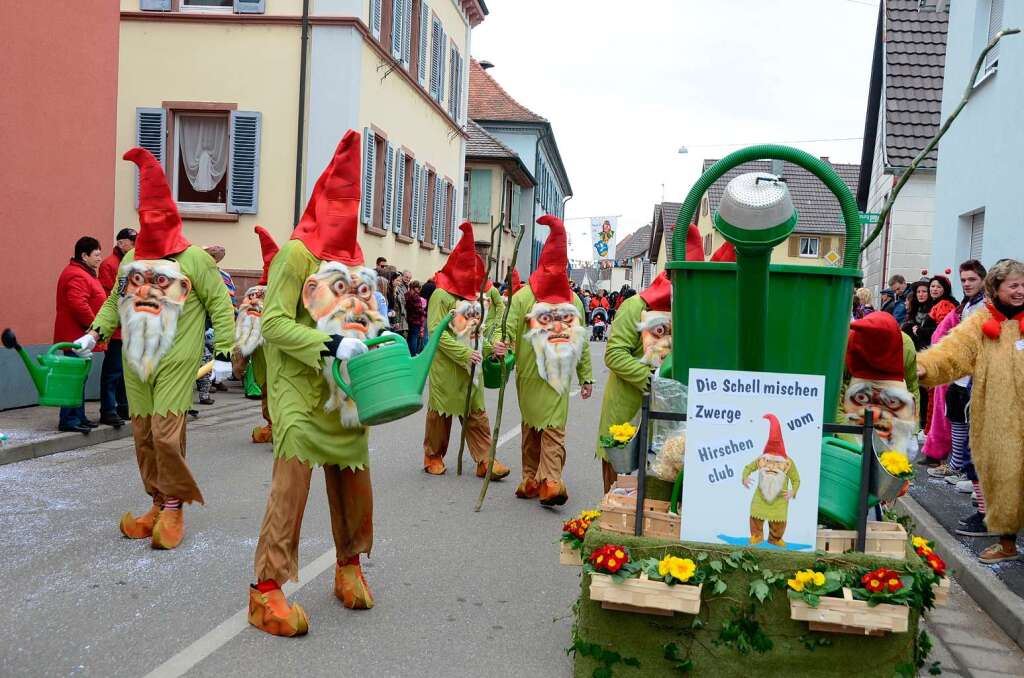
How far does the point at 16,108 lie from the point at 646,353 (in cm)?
880

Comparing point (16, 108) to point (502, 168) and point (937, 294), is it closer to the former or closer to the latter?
point (937, 294)

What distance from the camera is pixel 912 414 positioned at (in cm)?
460

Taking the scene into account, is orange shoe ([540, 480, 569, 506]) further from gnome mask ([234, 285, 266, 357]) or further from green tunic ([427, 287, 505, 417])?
gnome mask ([234, 285, 266, 357])

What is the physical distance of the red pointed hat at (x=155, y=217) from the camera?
6.34 meters

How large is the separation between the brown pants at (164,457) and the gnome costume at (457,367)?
3051 mm

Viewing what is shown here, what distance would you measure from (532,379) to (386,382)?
3.82m

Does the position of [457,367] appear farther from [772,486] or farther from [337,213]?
[772,486]

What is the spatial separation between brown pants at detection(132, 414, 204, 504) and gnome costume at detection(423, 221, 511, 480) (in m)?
3.05

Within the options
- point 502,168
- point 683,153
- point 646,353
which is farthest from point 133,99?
point 683,153

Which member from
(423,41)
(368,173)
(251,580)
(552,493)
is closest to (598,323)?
(423,41)

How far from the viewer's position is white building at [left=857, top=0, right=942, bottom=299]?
1883 centimetres

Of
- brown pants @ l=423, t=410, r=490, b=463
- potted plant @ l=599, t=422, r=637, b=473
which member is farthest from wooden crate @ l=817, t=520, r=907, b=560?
brown pants @ l=423, t=410, r=490, b=463

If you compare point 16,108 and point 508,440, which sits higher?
point 16,108

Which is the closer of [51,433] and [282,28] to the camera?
[51,433]
